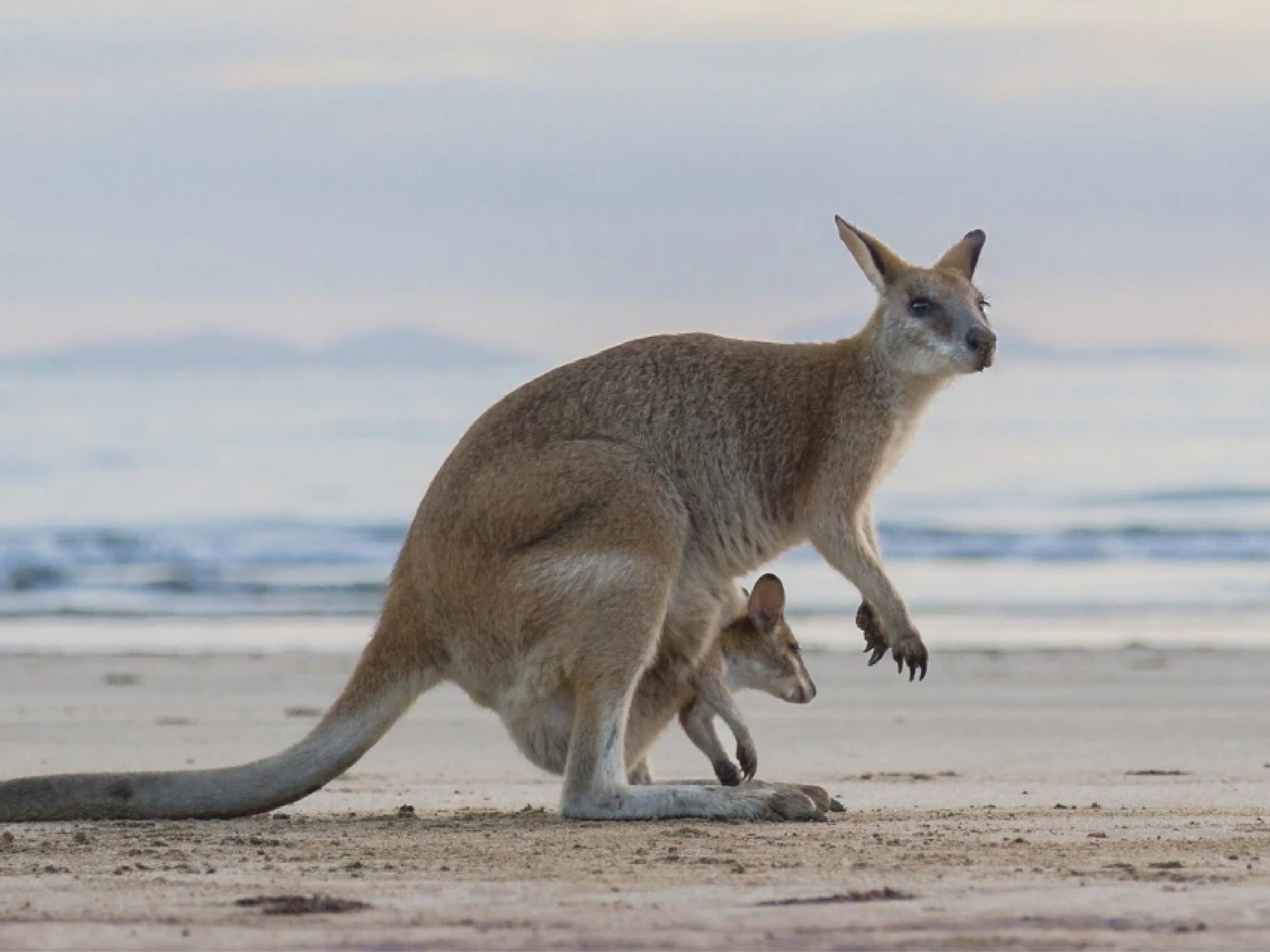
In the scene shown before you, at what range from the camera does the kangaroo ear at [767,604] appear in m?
7.69

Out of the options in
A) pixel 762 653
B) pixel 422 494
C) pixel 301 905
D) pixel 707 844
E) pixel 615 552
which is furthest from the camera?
pixel 422 494

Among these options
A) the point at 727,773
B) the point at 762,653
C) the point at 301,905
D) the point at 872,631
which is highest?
the point at 872,631

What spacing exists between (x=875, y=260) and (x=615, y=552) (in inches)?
70.3

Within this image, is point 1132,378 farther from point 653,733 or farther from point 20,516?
point 653,733

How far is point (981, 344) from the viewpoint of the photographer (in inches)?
300

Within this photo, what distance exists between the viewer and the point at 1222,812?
6.92m

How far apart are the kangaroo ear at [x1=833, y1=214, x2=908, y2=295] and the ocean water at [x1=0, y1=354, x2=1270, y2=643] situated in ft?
1.66

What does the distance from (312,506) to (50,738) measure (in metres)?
17.8

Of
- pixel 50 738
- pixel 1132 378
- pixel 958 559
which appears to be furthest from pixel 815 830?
pixel 1132 378

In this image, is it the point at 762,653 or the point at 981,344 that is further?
the point at 762,653

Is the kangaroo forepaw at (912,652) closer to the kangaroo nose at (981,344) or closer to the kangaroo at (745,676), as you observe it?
the kangaroo at (745,676)

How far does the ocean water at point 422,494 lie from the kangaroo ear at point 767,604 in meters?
1.07

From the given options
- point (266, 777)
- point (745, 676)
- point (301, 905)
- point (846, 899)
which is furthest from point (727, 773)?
point (301, 905)

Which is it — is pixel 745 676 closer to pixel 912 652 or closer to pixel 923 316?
pixel 912 652
